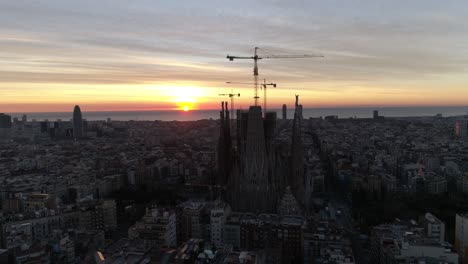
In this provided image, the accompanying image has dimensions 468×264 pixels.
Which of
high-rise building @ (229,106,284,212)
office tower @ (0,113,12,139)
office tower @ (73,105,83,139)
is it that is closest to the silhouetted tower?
high-rise building @ (229,106,284,212)

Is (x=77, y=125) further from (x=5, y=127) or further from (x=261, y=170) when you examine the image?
(x=261, y=170)

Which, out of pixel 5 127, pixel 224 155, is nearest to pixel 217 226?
pixel 224 155

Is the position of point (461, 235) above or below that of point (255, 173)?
below

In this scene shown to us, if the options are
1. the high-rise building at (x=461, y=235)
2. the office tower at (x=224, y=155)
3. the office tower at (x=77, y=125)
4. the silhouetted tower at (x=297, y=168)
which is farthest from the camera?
the office tower at (x=77, y=125)

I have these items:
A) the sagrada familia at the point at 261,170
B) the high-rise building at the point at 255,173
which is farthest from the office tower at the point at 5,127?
the high-rise building at the point at 255,173

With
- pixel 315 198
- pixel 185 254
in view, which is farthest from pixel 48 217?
pixel 315 198

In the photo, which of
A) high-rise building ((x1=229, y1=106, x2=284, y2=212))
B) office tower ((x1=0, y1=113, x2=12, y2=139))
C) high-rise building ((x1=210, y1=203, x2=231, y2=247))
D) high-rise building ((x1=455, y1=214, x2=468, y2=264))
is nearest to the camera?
high-rise building ((x1=455, y1=214, x2=468, y2=264))

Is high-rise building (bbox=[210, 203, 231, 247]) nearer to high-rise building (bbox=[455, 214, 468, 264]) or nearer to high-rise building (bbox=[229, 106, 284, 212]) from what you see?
high-rise building (bbox=[229, 106, 284, 212])

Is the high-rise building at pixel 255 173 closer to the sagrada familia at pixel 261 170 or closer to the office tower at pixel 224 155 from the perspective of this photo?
the sagrada familia at pixel 261 170

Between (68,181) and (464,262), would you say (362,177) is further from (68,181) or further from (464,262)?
(68,181)

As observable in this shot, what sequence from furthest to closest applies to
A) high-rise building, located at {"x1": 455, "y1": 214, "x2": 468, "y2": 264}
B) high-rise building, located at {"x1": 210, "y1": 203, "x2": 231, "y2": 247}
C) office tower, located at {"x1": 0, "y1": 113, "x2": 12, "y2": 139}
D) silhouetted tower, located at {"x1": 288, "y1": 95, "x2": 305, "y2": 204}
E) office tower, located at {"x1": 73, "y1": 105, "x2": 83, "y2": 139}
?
office tower, located at {"x1": 0, "y1": 113, "x2": 12, "y2": 139}, office tower, located at {"x1": 73, "y1": 105, "x2": 83, "y2": 139}, silhouetted tower, located at {"x1": 288, "y1": 95, "x2": 305, "y2": 204}, high-rise building, located at {"x1": 210, "y1": 203, "x2": 231, "y2": 247}, high-rise building, located at {"x1": 455, "y1": 214, "x2": 468, "y2": 264}

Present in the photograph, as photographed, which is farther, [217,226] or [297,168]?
[297,168]
